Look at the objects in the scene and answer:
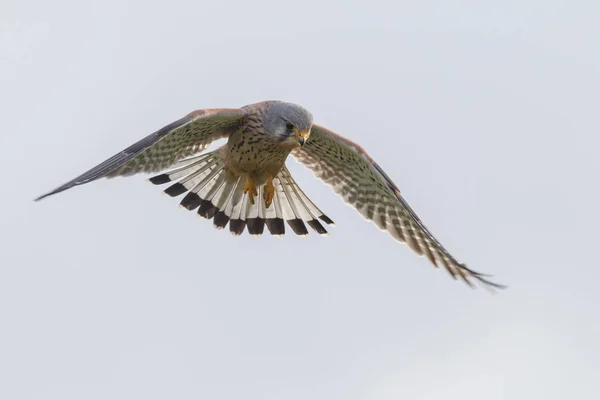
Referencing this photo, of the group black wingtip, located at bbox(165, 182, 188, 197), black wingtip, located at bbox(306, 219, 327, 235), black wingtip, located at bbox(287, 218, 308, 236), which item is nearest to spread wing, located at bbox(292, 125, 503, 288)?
black wingtip, located at bbox(306, 219, 327, 235)

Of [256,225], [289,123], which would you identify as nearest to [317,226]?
[256,225]

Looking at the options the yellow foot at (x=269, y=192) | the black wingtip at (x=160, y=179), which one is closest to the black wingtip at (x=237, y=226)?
the yellow foot at (x=269, y=192)

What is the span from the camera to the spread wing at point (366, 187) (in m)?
10.5

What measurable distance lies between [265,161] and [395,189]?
135cm

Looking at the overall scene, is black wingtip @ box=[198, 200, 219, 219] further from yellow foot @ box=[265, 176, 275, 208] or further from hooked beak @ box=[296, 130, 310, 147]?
hooked beak @ box=[296, 130, 310, 147]

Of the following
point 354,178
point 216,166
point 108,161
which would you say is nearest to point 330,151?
point 354,178

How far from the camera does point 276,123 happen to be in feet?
32.0

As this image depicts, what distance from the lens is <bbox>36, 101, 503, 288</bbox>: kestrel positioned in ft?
31.9

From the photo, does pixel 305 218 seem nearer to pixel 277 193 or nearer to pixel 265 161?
pixel 277 193

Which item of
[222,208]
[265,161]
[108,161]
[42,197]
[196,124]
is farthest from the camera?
[222,208]

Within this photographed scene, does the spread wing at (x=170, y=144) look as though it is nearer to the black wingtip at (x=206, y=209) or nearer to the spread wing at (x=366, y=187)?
the black wingtip at (x=206, y=209)

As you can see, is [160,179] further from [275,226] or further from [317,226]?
[317,226]

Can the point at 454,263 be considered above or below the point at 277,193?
below

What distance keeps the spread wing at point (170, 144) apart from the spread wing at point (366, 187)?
3.34 feet
